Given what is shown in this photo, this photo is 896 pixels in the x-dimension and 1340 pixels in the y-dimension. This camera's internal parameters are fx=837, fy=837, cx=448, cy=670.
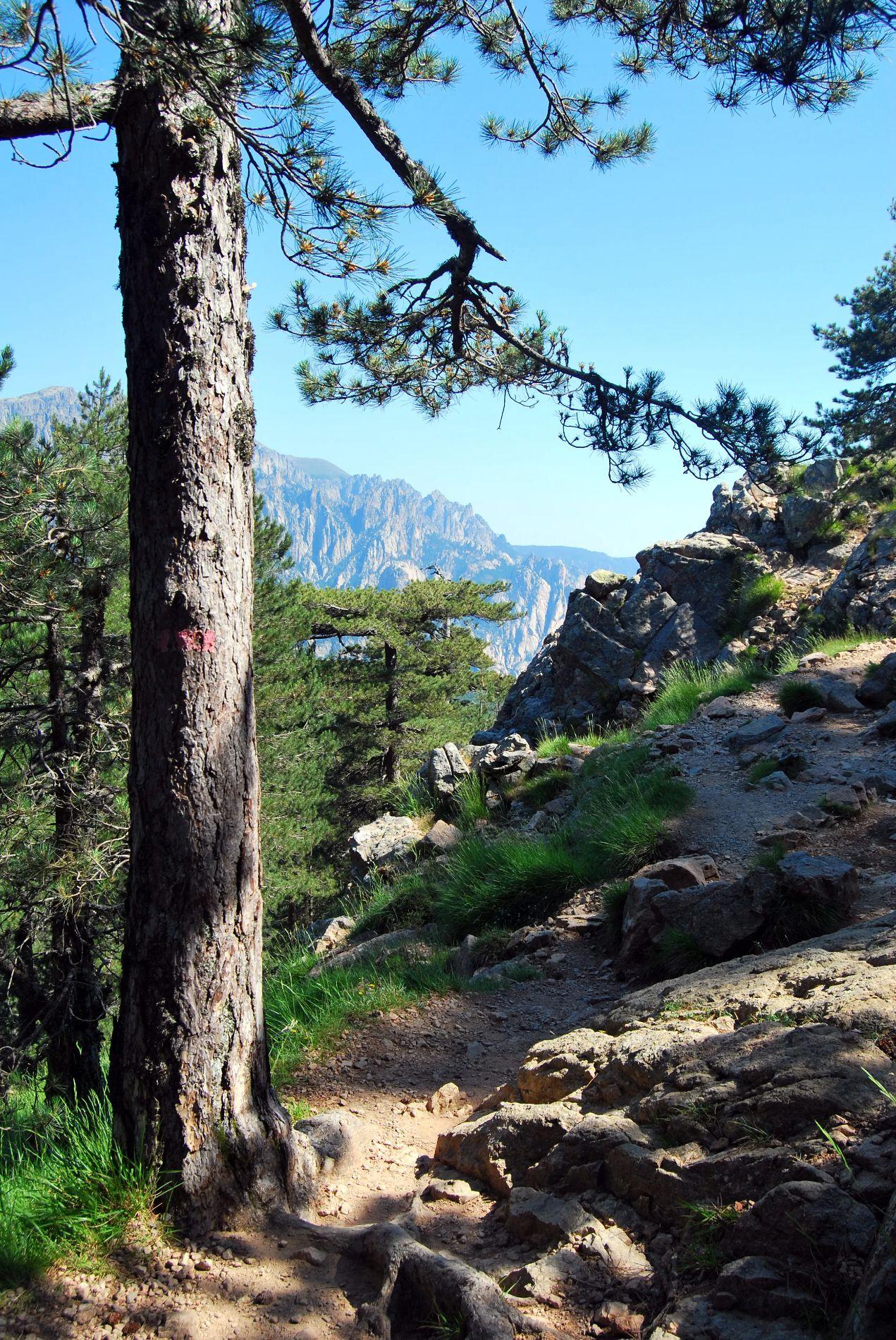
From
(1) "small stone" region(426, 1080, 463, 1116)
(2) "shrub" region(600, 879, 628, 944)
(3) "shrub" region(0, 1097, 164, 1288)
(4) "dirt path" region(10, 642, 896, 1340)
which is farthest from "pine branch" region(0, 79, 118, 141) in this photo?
(2) "shrub" region(600, 879, 628, 944)

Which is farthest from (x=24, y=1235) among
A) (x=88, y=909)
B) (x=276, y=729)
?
(x=276, y=729)

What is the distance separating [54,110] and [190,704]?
1974 mm

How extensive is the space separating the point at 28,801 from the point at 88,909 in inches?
48.2

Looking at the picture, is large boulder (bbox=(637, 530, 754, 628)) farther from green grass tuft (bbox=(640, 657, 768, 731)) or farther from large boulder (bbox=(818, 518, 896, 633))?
large boulder (bbox=(818, 518, 896, 633))

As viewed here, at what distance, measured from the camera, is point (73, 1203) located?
8.52 ft

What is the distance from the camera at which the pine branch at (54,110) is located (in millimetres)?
2680

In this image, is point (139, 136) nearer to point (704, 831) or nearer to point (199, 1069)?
point (199, 1069)

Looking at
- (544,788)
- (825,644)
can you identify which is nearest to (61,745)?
(544,788)

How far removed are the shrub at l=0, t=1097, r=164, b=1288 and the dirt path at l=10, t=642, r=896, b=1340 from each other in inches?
3.4

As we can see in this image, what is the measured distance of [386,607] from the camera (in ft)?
68.8

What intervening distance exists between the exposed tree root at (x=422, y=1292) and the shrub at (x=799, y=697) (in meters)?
6.17

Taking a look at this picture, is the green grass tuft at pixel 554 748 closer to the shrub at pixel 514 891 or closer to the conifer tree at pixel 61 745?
the shrub at pixel 514 891

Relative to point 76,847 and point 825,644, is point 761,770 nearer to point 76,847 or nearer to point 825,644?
point 825,644

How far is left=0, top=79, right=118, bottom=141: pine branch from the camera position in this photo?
2680mm
